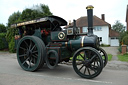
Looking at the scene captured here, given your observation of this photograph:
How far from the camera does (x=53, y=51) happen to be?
479 centimetres

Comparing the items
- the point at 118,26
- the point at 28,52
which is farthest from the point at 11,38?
the point at 118,26

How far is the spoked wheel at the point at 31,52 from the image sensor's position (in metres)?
4.89

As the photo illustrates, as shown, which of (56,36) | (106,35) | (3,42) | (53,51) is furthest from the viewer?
(106,35)

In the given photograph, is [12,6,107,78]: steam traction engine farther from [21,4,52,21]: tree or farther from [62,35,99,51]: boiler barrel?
[21,4,52,21]: tree

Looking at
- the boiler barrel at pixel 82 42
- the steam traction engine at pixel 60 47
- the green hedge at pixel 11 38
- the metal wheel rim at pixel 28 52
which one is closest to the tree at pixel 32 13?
the green hedge at pixel 11 38

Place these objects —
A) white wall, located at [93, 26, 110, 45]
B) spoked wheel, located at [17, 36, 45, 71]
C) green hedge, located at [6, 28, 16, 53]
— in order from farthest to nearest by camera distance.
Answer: white wall, located at [93, 26, 110, 45], green hedge, located at [6, 28, 16, 53], spoked wheel, located at [17, 36, 45, 71]

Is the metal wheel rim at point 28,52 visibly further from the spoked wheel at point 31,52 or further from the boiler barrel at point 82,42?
the boiler barrel at point 82,42

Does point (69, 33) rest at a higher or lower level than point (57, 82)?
higher

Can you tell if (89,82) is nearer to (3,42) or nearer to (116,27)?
(3,42)

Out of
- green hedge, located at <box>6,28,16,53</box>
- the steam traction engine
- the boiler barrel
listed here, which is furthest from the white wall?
the boiler barrel

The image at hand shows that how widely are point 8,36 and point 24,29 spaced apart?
9.64 metres

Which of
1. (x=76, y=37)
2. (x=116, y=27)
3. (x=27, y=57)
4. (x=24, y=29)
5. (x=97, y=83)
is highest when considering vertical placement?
(x=116, y=27)

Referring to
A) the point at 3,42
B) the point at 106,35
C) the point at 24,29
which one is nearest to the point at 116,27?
the point at 106,35

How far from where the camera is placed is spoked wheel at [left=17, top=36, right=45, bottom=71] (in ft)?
16.0
